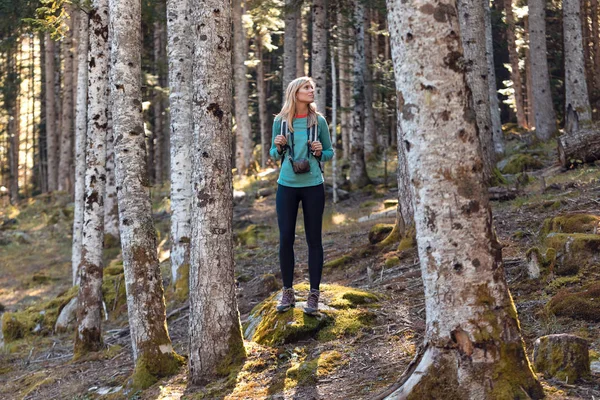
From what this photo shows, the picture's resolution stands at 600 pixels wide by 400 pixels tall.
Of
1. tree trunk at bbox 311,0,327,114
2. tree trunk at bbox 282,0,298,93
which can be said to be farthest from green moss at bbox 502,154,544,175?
tree trunk at bbox 282,0,298,93

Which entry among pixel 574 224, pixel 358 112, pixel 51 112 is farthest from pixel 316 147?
pixel 51 112

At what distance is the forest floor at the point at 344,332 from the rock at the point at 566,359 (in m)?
0.07

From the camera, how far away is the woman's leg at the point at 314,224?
600cm

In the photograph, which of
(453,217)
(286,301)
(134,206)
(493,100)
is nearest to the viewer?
(453,217)

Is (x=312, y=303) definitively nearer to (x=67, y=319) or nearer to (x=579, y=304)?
(x=579, y=304)

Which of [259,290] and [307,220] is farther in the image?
[259,290]

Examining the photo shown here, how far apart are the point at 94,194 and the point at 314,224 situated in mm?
4197

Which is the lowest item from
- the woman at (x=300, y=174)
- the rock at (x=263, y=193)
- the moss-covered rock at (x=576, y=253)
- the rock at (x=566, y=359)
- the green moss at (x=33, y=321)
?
the green moss at (x=33, y=321)

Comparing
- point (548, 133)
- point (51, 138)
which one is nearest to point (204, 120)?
point (548, 133)

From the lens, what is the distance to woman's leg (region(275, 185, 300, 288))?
6008mm

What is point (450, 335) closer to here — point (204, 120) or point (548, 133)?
point (204, 120)

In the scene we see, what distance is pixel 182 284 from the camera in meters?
10.1

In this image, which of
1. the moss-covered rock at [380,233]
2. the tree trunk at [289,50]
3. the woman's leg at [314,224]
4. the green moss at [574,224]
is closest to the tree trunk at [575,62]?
the tree trunk at [289,50]

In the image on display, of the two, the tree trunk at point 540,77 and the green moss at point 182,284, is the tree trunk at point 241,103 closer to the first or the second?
the tree trunk at point 540,77
